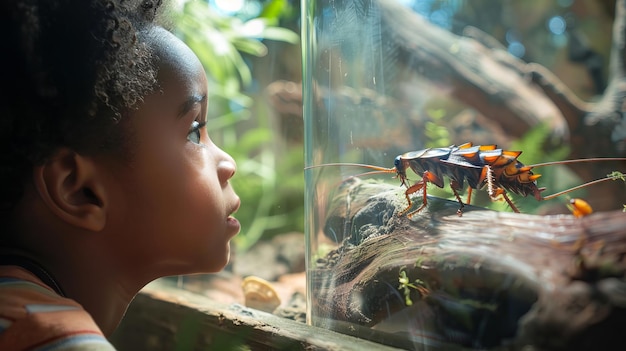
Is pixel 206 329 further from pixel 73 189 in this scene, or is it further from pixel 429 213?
pixel 429 213

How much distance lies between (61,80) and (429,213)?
48 centimetres

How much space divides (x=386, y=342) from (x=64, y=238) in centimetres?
45

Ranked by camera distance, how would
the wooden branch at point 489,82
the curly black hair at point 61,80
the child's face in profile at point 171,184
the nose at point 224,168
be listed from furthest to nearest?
the wooden branch at point 489,82 → the nose at point 224,168 → the child's face in profile at point 171,184 → the curly black hair at point 61,80

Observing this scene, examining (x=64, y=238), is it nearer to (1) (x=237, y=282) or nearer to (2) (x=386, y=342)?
(2) (x=386, y=342)

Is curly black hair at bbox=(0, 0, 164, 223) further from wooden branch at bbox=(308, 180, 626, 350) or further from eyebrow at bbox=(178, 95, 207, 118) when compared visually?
wooden branch at bbox=(308, 180, 626, 350)

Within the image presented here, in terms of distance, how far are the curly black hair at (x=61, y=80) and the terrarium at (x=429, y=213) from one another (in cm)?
35

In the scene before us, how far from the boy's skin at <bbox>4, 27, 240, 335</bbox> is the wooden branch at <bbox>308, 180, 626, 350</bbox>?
0.23 m

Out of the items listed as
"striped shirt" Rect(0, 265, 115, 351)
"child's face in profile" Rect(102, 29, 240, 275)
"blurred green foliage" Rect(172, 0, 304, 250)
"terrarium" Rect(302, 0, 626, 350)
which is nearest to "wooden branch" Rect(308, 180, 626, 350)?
"terrarium" Rect(302, 0, 626, 350)

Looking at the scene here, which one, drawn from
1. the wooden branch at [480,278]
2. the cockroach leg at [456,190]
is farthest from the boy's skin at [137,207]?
the cockroach leg at [456,190]

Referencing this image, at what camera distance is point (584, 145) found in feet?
5.85

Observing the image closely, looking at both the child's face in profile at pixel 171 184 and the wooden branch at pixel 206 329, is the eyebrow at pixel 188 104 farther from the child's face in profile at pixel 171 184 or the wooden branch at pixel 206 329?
the wooden branch at pixel 206 329

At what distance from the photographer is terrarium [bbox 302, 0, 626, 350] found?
523 millimetres

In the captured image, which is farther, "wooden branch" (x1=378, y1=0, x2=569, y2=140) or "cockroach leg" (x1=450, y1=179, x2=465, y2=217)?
"wooden branch" (x1=378, y1=0, x2=569, y2=140)

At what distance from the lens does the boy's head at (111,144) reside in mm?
666
